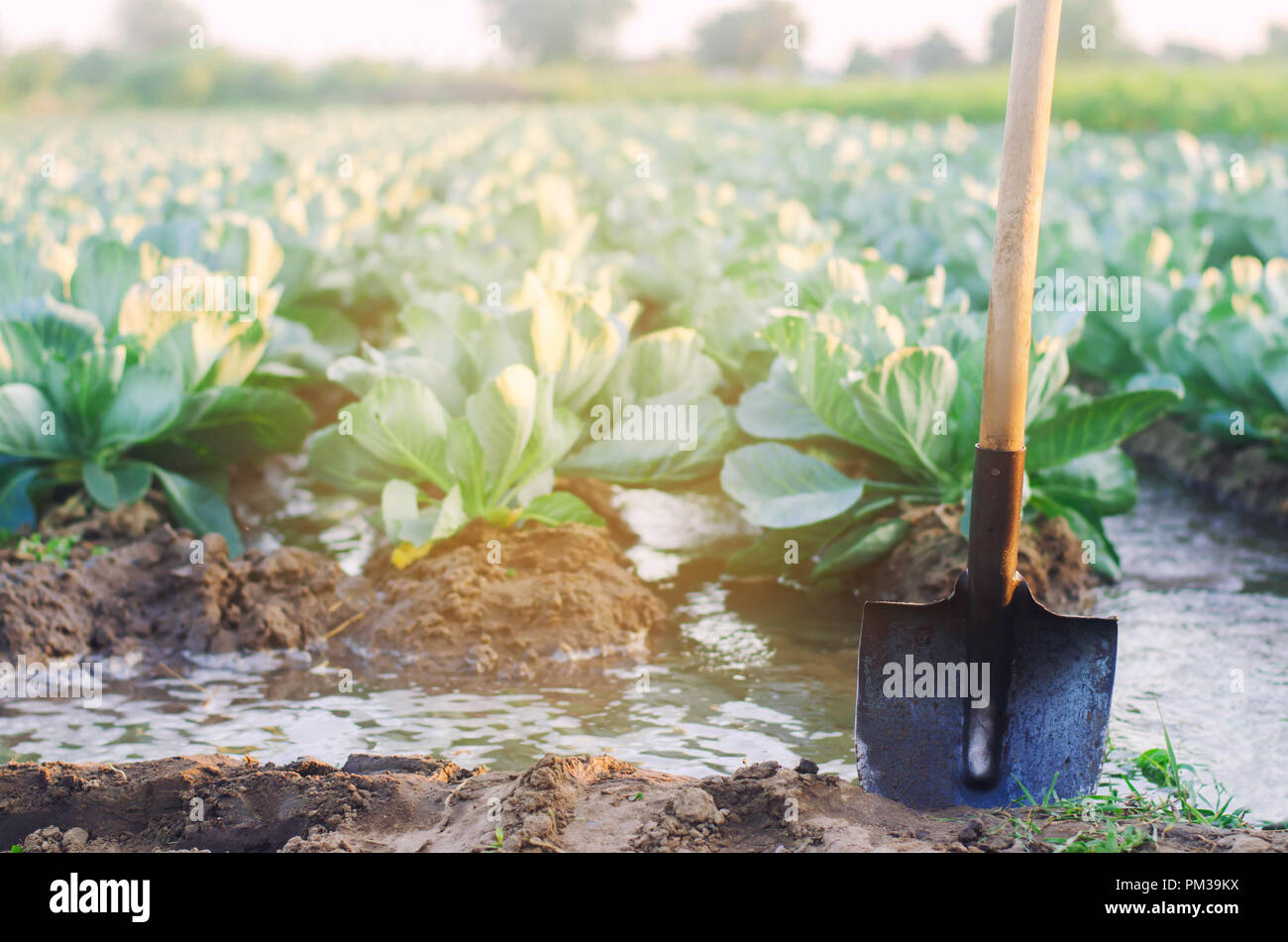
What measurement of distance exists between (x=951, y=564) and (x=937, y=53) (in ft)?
197

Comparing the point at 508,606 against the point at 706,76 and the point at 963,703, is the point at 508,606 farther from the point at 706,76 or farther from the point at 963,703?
the point at 706,76

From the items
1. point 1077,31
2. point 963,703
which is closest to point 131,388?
point 963,703

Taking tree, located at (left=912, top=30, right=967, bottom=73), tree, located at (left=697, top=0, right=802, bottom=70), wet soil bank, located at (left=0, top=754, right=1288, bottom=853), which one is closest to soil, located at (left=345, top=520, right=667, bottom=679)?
wet soil bank, located at (left=0, top=754, right=1288, bottom=853)

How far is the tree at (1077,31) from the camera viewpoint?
46.1 metres

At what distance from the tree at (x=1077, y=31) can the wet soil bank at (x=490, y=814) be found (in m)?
45.5

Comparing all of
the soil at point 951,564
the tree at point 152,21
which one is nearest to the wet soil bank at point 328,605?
the soil at point 951,564

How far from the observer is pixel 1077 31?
2010 inches

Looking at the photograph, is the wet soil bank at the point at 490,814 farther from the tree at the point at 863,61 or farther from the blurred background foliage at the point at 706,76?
the tree at the point at 863,61

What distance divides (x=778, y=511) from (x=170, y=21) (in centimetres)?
7936

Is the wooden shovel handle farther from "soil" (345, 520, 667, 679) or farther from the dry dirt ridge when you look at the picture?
"soil" (345, 520, 667, 679)

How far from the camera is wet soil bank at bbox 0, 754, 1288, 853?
1.60m

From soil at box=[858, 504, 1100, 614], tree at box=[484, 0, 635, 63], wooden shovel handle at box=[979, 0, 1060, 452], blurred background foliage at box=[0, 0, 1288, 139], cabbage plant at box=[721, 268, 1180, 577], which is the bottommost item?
soil at box=[858, 504, 1100, 614]

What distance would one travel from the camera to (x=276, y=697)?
2.39m
